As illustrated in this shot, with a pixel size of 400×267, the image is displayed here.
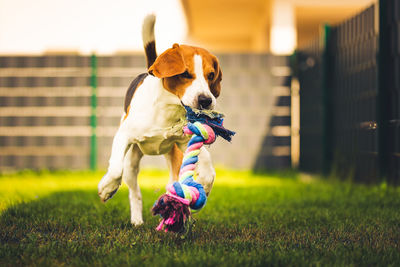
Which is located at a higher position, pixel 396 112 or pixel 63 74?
pixel 63 74

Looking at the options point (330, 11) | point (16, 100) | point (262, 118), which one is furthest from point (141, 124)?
point (330, 11)

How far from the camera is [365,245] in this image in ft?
7.83

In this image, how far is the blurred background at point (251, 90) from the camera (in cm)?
525

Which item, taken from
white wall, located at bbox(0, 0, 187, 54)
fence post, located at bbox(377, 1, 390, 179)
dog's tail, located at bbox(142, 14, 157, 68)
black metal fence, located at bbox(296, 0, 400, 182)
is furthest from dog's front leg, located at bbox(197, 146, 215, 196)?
white wall, located at bbox(0, 0, 187, 54)

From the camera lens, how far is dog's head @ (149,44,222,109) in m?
2.56

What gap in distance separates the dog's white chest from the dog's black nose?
286 millimetres

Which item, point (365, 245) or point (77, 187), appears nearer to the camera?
point (365, 245)

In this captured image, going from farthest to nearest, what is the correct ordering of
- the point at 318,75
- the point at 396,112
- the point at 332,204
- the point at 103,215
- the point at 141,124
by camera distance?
1. the point at 318,75
2. the point at 396,112
3. the point at 332,204
4. the point at 103,215
5. the point at 141,124

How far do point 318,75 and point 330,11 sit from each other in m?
4.99

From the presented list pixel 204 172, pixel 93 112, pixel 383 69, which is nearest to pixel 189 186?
pixel 204 172

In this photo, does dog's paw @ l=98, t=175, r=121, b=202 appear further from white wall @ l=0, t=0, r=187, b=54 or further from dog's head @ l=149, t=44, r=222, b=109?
white wall @ l=0, t=0, r=187, b=54

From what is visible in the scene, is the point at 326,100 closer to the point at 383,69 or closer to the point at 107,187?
the point at 383,69

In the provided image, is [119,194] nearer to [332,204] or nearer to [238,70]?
[332,204]

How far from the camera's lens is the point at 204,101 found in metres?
2.54
